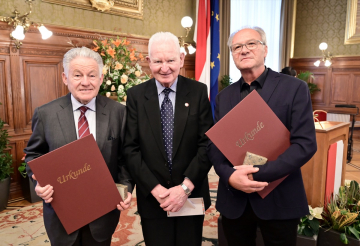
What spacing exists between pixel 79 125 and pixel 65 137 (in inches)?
3.5

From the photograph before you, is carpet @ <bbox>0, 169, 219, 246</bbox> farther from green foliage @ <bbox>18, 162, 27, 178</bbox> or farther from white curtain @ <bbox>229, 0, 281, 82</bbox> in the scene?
white curtain @ <bbox>229, 0, 281, 82</bbox>

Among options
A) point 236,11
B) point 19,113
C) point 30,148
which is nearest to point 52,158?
point 30,148

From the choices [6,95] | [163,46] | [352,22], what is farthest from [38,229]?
[352,22]

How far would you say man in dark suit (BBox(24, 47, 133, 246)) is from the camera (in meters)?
1.36

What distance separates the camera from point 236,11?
6.90 metres

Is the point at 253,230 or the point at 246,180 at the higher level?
the point at 246,180

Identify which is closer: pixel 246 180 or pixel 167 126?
pixel 246 180

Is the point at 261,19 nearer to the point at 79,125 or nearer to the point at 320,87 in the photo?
the point at 320,87

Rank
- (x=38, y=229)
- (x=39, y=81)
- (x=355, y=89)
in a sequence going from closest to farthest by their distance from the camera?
(x=38, y=229) → (x=39, y=81) → (x=355, y=89)

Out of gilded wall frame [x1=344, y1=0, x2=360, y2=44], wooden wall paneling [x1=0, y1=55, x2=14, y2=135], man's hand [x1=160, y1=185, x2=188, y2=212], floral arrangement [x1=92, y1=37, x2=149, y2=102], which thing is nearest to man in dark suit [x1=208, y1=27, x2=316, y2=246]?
man's hand [x1=160, y1=185, x2=188, y2=212]

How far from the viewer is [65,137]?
4.50ft

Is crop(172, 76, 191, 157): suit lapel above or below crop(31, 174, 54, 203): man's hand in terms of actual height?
above

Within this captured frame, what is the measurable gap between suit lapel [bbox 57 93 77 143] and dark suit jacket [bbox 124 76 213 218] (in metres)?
0.28

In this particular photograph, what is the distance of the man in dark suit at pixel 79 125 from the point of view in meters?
1.36
